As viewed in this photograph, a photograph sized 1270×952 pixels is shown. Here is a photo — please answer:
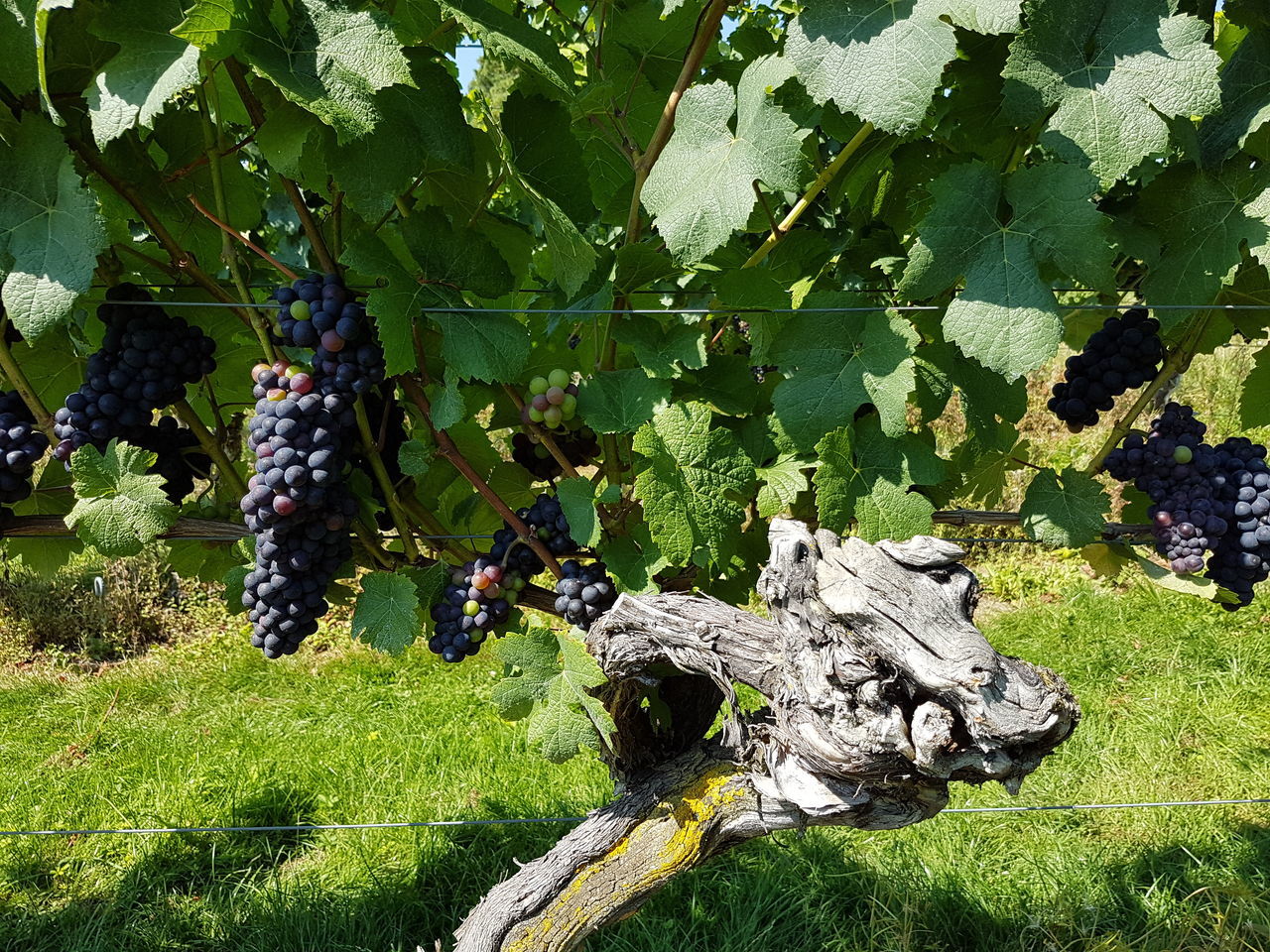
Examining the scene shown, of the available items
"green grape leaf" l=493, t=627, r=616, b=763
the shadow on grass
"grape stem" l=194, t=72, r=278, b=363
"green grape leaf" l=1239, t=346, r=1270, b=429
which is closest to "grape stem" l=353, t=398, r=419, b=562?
"grape stem" l=194, t=72, r=278, b=363

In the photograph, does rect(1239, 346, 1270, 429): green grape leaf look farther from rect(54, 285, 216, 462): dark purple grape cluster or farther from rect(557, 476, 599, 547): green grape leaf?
rect(54, 285, 216, 462): dark purple grape cluster

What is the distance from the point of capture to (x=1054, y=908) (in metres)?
2.99

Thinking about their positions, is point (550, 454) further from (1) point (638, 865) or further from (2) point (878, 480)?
(1) point (638, 865)

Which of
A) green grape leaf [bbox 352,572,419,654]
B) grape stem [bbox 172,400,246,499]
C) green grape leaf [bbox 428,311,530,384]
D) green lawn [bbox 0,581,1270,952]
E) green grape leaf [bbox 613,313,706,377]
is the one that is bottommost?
green lawn [bbox 0,581,1270,952]

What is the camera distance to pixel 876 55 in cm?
121

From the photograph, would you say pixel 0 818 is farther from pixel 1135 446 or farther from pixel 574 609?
pixel 1135 446

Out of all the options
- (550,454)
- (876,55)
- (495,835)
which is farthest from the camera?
(495,835)

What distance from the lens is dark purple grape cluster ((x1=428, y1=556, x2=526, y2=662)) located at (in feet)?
5.20

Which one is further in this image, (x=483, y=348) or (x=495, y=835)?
(x=495, y=835)

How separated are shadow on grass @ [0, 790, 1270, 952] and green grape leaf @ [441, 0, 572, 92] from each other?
7.88 ft

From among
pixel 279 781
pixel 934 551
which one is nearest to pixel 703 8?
pixel 934 551

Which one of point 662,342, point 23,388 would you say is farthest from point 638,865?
point 23,388

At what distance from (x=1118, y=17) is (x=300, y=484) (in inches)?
50.2

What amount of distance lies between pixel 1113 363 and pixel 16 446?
1.76 metres
